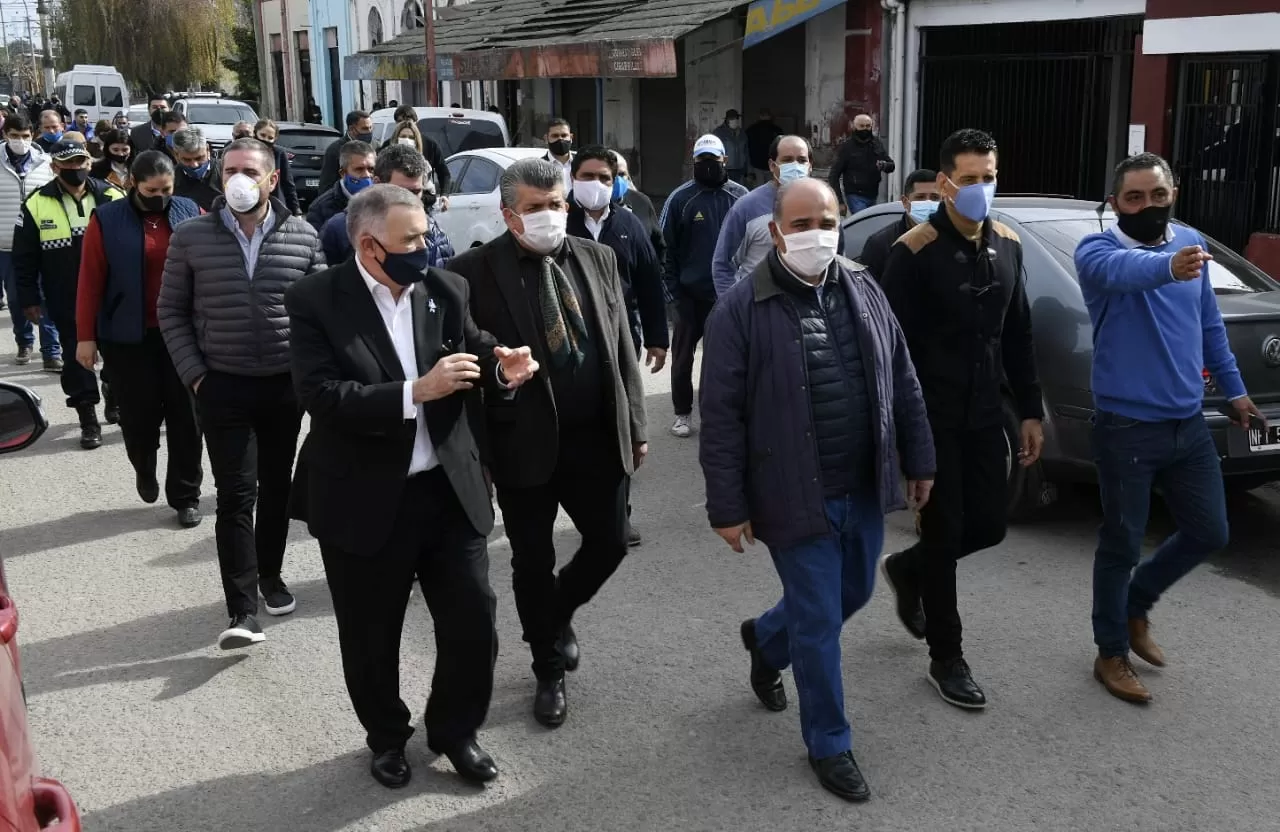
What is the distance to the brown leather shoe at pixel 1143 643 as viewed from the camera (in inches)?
199

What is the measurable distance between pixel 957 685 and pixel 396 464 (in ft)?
6.83

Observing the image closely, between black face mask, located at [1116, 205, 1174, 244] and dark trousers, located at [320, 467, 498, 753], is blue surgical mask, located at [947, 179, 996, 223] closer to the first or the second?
black face mask, located at [1116, 205, 1174, 244]

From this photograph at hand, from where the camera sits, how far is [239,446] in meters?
5.56

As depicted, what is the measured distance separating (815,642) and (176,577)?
350 centimetres

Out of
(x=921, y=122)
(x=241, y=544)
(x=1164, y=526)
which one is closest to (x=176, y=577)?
(x=241, y=544)

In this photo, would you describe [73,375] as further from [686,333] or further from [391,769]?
[391,769]

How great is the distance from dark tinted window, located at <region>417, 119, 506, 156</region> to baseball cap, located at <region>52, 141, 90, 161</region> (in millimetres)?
9297

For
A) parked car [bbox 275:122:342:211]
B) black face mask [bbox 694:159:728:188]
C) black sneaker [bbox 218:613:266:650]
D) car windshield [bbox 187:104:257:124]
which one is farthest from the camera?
car windshield [bbox 187:104:257:124]

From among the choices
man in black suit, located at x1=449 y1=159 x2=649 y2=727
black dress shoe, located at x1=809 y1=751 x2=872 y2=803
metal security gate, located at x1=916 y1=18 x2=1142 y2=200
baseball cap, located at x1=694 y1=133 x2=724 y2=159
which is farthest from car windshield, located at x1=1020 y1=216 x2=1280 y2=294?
→ metal security gate, located at x1=916 y1=18 x2=1142 y2=200

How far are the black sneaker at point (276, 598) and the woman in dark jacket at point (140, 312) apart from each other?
54.4 inches

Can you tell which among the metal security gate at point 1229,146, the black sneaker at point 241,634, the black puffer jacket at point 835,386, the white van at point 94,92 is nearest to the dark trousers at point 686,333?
the black sneaker at point 241,634

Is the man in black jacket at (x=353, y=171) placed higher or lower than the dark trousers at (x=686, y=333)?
higher

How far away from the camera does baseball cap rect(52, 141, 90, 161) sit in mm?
9102

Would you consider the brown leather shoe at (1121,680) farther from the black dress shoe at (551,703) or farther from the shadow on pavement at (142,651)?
the shadow on pavement at (142,651)
